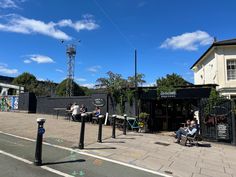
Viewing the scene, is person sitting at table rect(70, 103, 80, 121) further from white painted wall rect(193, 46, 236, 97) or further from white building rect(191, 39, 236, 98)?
white painted wall rect(193, 46, 236, 97)

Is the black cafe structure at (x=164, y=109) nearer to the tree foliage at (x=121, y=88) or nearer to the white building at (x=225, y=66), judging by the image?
the tree foliage at (x=121, y=88)

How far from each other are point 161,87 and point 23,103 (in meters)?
17.6

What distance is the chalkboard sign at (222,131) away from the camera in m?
13.5

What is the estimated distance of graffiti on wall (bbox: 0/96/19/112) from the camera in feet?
100

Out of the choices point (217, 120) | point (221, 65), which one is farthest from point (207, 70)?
point (217, 120)

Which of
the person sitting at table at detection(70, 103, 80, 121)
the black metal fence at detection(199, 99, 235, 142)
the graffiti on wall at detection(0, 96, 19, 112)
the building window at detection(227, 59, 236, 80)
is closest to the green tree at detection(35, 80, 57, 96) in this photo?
the graffiti on wall at detection(0, 96, 19, 112)

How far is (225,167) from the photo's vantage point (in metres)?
8.59

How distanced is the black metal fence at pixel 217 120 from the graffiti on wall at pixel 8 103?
22600mm

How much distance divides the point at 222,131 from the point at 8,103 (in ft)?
84.3

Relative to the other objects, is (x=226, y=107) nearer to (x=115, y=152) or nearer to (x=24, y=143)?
(x=115, y=152)

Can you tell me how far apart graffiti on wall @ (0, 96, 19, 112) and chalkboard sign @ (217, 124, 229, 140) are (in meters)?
23.5

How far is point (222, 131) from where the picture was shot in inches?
538

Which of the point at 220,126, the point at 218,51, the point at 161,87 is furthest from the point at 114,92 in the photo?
the point at 218,51

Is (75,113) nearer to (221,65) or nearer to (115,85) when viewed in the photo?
(115,85)
